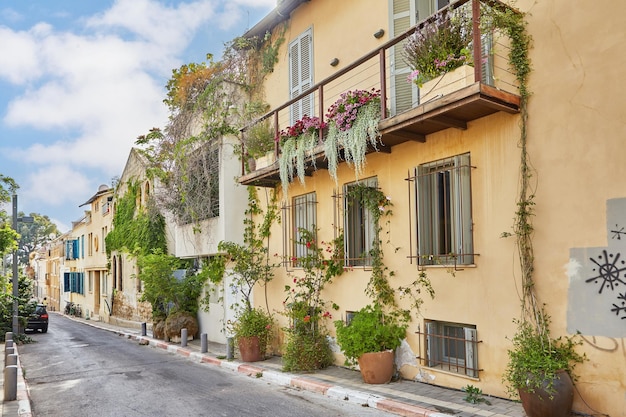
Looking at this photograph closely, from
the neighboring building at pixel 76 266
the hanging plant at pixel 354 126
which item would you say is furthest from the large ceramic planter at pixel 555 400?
the neighboring building at pixel 76 266

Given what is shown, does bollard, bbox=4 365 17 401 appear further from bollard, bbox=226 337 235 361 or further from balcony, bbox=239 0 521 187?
balcony, bbox=239 0 521 187

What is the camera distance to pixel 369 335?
352 inches

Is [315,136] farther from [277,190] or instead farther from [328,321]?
[328,321]

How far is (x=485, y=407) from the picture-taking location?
279 inches

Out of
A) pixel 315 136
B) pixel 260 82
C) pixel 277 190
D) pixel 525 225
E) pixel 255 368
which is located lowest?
pixel 255 368

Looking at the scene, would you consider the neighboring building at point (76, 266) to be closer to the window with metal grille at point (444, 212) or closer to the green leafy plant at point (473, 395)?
the window with metal grille at point (444, 212)

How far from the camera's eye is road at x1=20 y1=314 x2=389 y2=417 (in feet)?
26.2

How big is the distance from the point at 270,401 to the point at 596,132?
613cm

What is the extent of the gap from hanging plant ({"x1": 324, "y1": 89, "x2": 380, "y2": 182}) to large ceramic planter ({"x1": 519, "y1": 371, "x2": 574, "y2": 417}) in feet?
→ 14.2

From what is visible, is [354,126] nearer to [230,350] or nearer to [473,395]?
[473,395]

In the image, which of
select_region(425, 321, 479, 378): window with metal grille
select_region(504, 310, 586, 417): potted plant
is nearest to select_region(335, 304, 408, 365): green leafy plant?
select_region(425, 321, 479, 378): window with metal grille

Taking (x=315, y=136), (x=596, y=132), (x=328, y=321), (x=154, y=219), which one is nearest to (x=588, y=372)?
(x=596, y=132)

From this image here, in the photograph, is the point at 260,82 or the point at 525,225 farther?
the point at 260,82

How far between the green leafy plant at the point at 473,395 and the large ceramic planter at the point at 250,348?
5.42 meters
